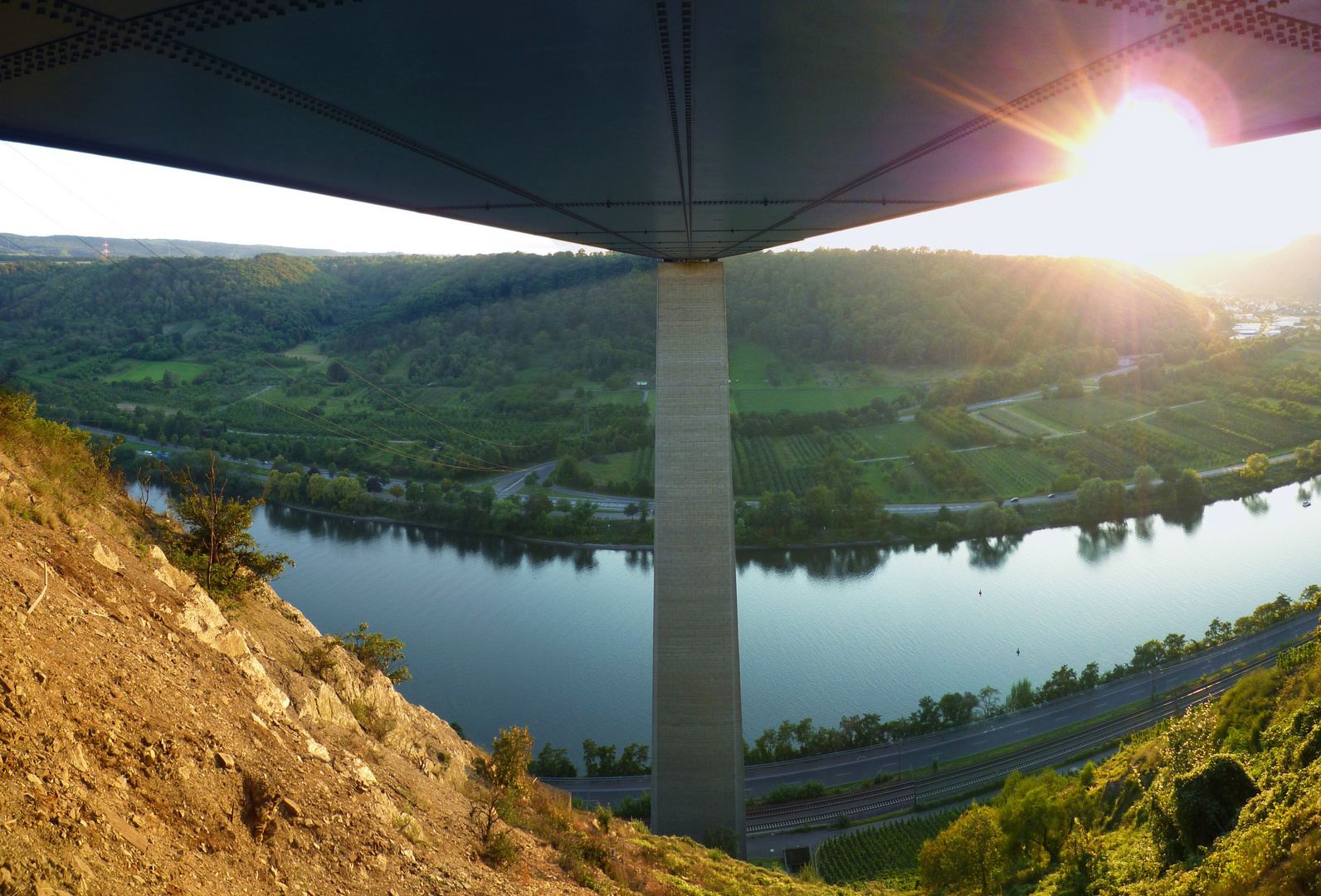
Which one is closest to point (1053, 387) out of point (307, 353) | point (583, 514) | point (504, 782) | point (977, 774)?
point (583, 514)

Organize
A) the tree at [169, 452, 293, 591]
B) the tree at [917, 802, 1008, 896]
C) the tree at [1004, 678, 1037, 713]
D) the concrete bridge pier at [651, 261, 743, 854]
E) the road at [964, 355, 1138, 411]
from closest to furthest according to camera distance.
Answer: the tree at [169, 452, 293, 591], the tree at [917, 802, 1008, 896], the concrete bridge pier at [651, 261, 743, 854], the tree at [1004, 678, 1037, 713], the road at [964, 355, 1138, 411]

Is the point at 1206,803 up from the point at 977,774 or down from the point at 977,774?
up

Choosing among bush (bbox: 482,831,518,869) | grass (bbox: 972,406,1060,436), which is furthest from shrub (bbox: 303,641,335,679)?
grass (bbox: 972,406,1060,436)

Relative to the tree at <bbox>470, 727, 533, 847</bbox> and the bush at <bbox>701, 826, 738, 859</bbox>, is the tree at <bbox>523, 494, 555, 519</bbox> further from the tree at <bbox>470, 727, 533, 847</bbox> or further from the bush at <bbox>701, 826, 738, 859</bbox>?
the tree at <bbox>470, 727, 533, 847</bbox>

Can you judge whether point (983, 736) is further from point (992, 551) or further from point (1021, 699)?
point (992, 551)

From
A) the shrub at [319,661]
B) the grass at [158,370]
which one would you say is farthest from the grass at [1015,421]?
the grass at [158,370]

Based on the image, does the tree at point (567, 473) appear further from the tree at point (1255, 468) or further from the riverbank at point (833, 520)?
the tree at point (1255, 468)
